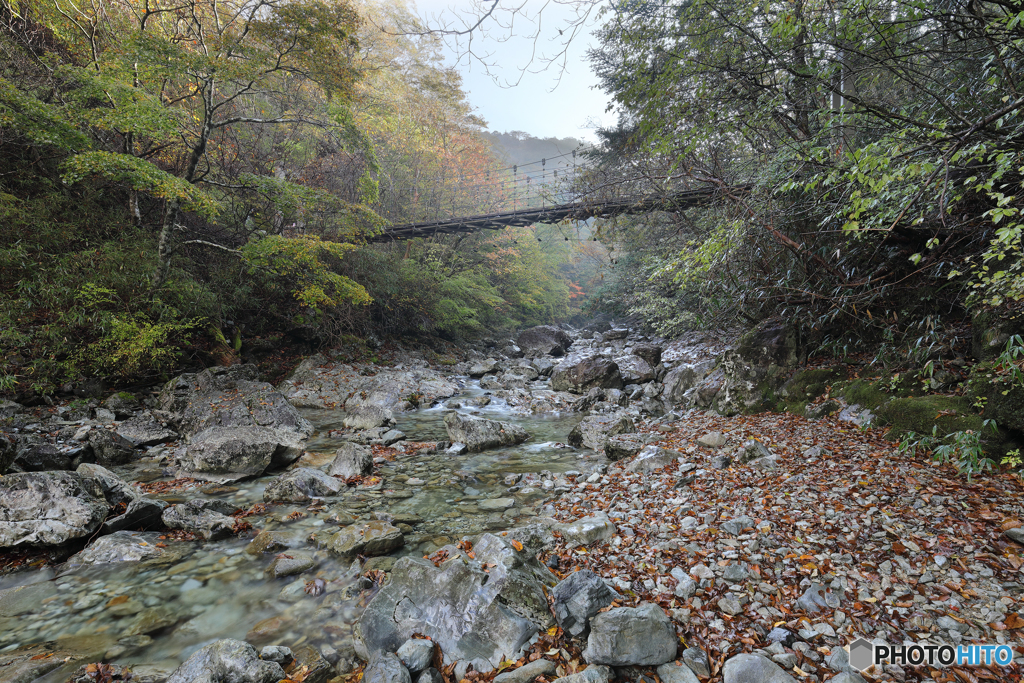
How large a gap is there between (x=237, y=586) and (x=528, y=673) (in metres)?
2.55

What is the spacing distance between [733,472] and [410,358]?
13.3 m

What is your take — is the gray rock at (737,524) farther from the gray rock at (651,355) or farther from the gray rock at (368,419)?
the gray rock at (651,355)

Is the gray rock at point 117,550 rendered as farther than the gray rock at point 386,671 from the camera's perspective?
Yes

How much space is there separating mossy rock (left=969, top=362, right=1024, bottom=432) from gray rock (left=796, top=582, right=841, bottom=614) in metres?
2.42

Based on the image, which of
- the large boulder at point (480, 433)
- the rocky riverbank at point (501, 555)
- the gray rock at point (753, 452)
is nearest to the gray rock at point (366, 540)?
the rocky riverbank at point (501, 555)

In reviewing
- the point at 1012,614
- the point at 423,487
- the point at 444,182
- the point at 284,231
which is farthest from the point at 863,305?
the point at 444,182

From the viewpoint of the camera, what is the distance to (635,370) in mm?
11562

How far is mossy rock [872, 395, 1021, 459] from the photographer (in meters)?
3.24

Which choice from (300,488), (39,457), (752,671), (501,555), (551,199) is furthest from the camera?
(551,199)

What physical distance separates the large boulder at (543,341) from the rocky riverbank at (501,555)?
13118 mm

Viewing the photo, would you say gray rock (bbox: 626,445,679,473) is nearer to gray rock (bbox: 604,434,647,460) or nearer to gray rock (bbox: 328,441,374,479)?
gray rock (bbox: 604,434,647,460)

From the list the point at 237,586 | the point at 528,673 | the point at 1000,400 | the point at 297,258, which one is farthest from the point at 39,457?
the point at 1000,400

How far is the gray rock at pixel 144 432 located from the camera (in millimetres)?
6336

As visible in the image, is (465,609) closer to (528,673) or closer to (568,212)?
(528,673)
